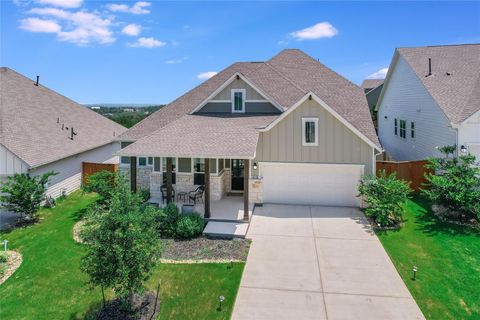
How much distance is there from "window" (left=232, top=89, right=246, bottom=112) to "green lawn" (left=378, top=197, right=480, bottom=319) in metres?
9.26

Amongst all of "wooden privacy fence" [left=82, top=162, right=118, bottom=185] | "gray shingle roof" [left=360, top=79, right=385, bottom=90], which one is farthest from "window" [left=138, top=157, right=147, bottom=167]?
"gray shingle roof" [left=360, top=79, right=385, bottom=90]

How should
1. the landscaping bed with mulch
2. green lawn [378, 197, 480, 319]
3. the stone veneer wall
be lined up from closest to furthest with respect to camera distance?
1. green lawn [378, 197, 480, 319]
2. the landscaping bed with mulch
3. the stone veneer wall

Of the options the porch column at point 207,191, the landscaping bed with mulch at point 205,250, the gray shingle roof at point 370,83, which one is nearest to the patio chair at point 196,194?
the porch column at point 207,191

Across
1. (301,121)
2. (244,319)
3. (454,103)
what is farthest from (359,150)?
(244,319)

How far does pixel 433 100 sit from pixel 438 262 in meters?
10.3

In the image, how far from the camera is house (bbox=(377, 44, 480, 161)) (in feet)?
50.8

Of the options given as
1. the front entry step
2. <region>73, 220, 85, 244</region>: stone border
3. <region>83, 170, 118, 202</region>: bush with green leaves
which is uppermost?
<region>83, 170, 118, 202</region>: bush with green leaves

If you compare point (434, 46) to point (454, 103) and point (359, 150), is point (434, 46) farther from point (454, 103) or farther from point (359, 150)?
point (359, 150)

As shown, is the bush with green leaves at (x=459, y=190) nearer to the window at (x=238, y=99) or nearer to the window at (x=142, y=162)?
the window at (x=238, y=99)

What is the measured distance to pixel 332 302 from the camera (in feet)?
28.0

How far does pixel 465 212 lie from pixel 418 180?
3891mm

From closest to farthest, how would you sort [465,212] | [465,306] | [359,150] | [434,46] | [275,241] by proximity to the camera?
[465,306] → [275,241] → [465,212] → [359,150] → [434,46]

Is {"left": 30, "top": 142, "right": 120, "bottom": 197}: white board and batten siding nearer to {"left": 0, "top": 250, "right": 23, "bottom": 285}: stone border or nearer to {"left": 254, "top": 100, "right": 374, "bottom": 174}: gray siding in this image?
{"left": 0, "top": 250, "right": 23, "bottom": 285}: stone border

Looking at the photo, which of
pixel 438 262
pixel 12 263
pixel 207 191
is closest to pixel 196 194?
pixel 207 191
